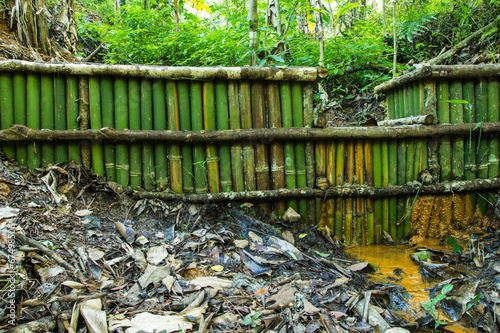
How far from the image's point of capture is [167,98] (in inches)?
139

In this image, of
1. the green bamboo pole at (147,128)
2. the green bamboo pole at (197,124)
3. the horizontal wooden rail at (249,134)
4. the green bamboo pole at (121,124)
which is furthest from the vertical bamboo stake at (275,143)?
the green bamboo pole at (121,124)

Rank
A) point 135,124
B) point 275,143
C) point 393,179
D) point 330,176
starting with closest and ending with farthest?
1. point 135,124
2. point 275,143
3. point 330,176
4. point 393,179

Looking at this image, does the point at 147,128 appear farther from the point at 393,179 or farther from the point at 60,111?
the point at 393,179

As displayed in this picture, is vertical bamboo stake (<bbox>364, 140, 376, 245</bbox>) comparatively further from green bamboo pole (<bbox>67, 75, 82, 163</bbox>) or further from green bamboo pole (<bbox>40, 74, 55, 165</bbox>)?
green bamboo pole (<bbox>40, 74, 55, 165</bbox>)

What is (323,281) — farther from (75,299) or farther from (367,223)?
(75,299)

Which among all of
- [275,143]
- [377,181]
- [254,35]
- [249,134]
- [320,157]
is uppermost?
[254,35]

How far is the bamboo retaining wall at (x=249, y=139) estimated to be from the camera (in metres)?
3.43

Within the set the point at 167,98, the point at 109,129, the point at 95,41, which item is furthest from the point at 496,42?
the point at 95,41

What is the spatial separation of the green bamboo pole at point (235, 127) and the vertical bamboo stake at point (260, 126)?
185mm

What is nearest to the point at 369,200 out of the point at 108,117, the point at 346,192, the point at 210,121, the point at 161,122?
the point at 346,192

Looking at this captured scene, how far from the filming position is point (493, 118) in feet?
12.5

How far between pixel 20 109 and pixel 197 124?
1925 mm

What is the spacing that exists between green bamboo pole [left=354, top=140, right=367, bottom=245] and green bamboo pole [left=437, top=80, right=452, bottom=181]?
0.98 metres

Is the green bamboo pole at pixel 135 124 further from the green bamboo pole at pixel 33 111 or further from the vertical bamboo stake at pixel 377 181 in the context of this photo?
the vertical bamboo stake at pixel 377 181
